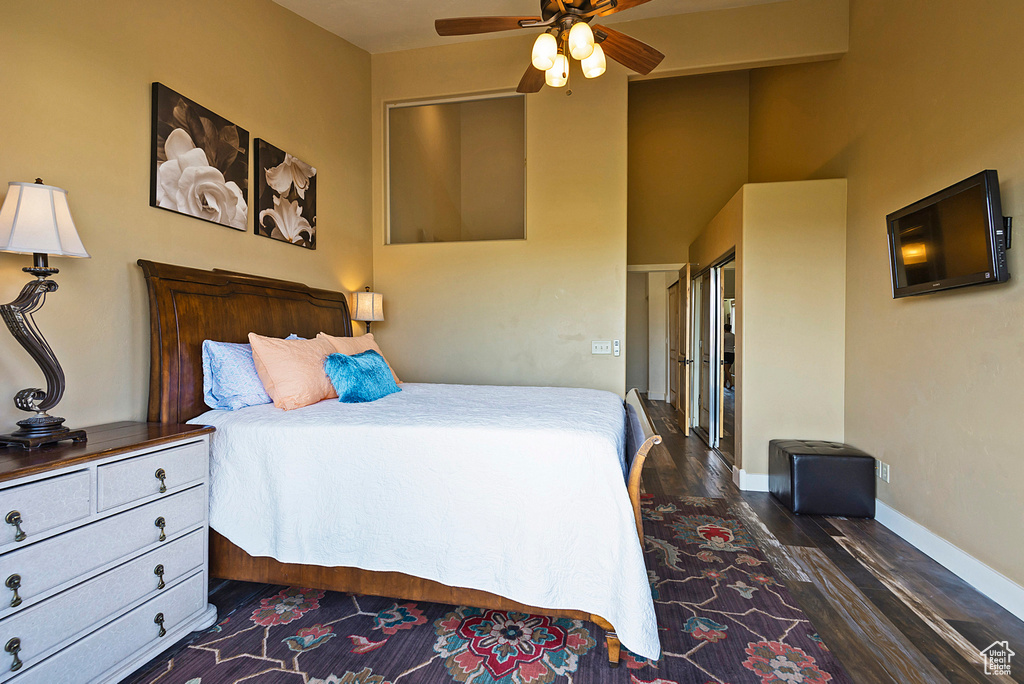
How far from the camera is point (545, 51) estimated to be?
2070 mm

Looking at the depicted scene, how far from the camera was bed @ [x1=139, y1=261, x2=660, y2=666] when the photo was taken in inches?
65.7

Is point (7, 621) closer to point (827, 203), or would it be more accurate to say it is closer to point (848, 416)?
point (848, 416)

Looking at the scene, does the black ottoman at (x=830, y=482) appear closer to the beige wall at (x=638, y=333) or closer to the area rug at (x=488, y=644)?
the area rug at (x=488, y=644)

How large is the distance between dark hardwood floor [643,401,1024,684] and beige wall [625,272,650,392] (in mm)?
5585

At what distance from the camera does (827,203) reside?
11.7 ft

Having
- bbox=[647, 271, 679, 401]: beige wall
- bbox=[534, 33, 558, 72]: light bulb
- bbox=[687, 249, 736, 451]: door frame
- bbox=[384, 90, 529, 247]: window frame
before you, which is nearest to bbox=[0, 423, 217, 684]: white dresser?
bbox=[534, 33, 558, 72]: light bulb

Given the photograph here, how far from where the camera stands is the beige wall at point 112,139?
1811mm

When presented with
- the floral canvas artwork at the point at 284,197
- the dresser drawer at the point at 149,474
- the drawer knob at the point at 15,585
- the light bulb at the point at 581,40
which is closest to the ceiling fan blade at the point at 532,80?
the light bulb at the point at 581,40

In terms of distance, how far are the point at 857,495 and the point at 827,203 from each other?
212 centimetres

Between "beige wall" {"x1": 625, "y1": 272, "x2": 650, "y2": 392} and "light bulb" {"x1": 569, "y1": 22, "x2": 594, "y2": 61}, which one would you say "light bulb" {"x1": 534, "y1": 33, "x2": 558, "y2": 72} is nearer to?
"light bulb" {"x1": 569, "y1": 22, "x2": 594, "y2": 61}

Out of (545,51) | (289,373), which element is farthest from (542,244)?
(289,373)

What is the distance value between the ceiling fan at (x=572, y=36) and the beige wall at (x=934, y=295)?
5.14 feet

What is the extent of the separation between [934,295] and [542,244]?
8.40 feet

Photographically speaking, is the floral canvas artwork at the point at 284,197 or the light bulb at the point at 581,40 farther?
the floral canvas artwork at the point at 284,197
